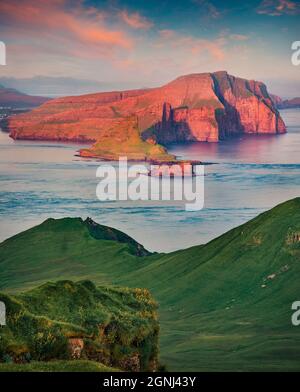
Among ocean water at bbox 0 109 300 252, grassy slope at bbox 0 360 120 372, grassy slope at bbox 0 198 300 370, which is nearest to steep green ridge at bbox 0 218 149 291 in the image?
grassy slope at bbox 0 198 300 370

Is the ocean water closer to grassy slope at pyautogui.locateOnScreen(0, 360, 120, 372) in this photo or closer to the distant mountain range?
the distant mountain range

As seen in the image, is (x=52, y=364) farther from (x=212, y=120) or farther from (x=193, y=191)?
(x=212, y=120)

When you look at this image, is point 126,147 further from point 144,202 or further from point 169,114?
point 144,202

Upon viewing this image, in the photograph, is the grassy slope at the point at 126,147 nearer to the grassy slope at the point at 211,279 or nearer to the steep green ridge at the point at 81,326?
the grassy slope at the point at 211,279

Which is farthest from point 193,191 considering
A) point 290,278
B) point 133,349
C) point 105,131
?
point 133,349

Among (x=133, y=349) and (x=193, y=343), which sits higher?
(x=133, y=349)
